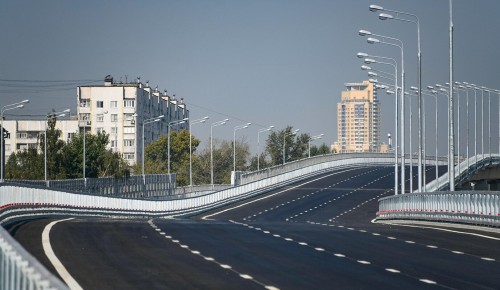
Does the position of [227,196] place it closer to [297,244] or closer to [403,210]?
[403,210]

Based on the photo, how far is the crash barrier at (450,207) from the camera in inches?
1750

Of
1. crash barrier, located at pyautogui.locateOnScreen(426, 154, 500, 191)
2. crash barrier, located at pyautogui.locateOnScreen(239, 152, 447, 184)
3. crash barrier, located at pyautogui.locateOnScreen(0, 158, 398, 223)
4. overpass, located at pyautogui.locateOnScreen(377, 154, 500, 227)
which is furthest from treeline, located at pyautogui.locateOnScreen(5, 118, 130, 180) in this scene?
overpass, located at pyautogui.locateOnScreen(377, 154, 500, 227)

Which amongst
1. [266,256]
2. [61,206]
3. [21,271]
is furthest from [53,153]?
[21,271]

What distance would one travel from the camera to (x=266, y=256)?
29.2 meters

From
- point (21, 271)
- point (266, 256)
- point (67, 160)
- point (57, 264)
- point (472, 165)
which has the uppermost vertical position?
point (67, 160)

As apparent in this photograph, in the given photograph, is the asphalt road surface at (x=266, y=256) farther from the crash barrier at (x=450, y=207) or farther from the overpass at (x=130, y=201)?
the overpass at (x=130, y=201)

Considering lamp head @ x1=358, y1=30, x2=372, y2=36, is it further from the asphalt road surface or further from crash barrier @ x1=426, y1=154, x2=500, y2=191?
crash barrier @ x1=426, y1=154, x2=500, y2=191

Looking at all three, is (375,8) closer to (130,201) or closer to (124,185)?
(130,201)

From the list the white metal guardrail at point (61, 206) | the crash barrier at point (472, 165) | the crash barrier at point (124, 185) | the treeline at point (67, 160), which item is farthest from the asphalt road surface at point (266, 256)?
the crash barrier at point (472, 165)

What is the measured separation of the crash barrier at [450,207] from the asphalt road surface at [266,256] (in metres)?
1.13

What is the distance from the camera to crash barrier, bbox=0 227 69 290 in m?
10.6

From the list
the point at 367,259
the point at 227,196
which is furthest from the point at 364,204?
the point at 367,259

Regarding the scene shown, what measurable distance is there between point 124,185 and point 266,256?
79387 mm

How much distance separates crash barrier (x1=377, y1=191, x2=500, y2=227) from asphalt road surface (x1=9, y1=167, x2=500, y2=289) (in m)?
1.13
